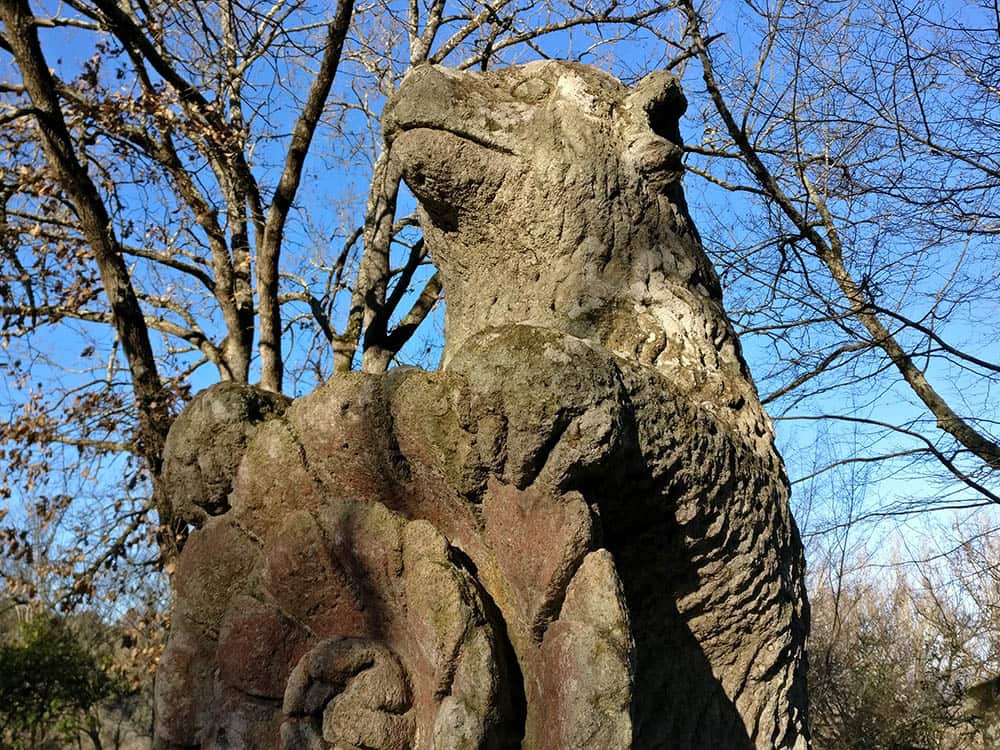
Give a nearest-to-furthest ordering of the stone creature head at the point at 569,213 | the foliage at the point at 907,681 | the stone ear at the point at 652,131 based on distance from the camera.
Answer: the stone creature head at the point at 569,213, the stone ear at the point at 652,131, the foliage at the point at 907,681

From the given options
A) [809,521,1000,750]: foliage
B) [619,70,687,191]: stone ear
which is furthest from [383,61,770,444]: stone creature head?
[809,521,1000,750]: foliage

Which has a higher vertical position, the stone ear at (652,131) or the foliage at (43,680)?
the foliage at (43,680)

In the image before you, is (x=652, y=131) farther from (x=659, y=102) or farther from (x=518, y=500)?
(x=518, y=500)

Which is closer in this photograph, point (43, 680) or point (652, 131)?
point (652, 131)

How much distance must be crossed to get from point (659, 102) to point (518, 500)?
1408mm

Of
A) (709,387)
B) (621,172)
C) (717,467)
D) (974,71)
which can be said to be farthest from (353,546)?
(974,71)

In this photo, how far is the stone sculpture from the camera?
193 cm

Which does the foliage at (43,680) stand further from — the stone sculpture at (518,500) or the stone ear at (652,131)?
the stone ear at (652,131)

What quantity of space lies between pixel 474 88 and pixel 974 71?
5.72 metres

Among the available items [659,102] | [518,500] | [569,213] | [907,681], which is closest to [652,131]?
[659,102]

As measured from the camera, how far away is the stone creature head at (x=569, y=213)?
260cm

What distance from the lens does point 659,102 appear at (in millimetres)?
2828

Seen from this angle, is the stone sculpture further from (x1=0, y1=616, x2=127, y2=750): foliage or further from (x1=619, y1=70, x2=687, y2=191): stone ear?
(x1=0, y1=616, x2=127, y2=750): foliage

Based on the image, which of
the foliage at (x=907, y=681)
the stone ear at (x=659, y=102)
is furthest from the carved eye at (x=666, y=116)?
the foliage at (x=907, y=681)
